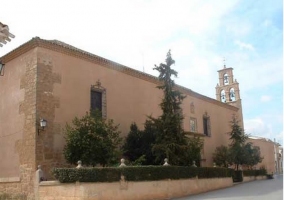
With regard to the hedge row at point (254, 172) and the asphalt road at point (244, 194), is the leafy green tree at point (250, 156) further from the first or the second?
the asphalt road at point (244, 194)

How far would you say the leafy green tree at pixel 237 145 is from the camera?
25.9m

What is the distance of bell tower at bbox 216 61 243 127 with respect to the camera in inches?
1337

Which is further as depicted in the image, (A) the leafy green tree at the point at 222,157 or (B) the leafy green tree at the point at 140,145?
(A) the leafy green tree at the point at 222,157

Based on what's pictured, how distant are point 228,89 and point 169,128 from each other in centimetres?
1903

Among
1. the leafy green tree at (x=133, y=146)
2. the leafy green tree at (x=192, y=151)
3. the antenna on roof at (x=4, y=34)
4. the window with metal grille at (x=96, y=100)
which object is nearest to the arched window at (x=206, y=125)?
the leafy green tree at (x=192, y=151)

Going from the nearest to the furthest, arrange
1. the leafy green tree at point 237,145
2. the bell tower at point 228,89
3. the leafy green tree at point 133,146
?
the leafy green tree at point 133,146 < the leafy green tree at point 237,145 < the bell tower at point 228,89

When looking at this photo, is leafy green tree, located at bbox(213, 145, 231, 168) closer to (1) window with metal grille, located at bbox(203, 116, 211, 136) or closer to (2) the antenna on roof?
(1) window with metal grille, located at bbox(203, 116, 211, 136)

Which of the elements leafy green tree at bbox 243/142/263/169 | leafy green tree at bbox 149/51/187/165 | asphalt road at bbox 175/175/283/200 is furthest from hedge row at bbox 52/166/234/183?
leafy green tree at bbox 243/142/263/169

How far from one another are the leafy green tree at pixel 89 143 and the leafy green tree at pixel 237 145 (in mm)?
13572

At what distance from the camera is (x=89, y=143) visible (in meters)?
14.4

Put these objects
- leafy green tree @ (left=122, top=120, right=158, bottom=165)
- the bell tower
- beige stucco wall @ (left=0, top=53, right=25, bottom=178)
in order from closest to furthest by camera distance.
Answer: beige stucco wall @ (left=0, top=53, right=25, bottom=178) → leafy green tree @ (left=122, top=120, right=158, bottom=165) → the bell tower

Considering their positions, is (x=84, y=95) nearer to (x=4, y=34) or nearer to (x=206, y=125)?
(x=4, y=34)

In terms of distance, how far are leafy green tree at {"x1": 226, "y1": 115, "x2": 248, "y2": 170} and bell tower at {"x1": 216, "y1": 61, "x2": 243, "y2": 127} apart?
4.99 metres

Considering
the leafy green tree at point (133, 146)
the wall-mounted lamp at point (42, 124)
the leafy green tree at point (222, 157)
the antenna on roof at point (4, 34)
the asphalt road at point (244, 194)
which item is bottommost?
the asphalt road at point (244, 194)
